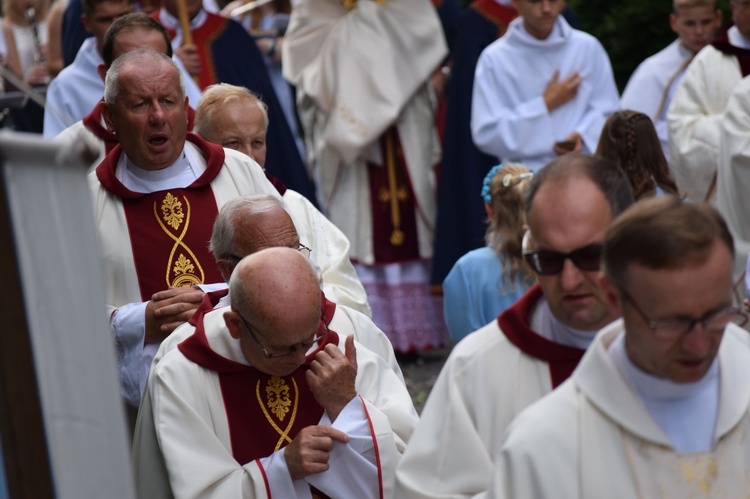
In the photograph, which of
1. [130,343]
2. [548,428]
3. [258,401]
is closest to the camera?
[548,428]

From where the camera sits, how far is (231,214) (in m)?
4.47

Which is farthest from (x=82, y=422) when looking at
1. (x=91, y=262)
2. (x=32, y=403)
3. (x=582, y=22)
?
(x=582, y=22)

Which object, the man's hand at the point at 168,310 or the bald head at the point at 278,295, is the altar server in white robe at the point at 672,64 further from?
the bald head at the point at 278,295

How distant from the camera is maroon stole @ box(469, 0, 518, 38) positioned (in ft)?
30.1

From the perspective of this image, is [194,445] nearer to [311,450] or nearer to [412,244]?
[311,450]

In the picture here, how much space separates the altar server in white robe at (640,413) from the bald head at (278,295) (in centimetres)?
114

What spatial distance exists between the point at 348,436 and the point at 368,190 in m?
5.45

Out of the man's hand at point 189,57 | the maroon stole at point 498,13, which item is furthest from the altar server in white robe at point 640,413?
the maroon stole at point 498,13

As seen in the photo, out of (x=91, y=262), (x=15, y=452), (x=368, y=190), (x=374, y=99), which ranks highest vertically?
(x=91, y=262)

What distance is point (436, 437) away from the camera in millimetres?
3150

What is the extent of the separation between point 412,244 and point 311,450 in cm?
549

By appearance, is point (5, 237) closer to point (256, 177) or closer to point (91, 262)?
point (91, 262)

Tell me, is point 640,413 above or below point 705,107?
above

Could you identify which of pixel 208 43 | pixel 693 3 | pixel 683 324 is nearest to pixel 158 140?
pixel 683 324
